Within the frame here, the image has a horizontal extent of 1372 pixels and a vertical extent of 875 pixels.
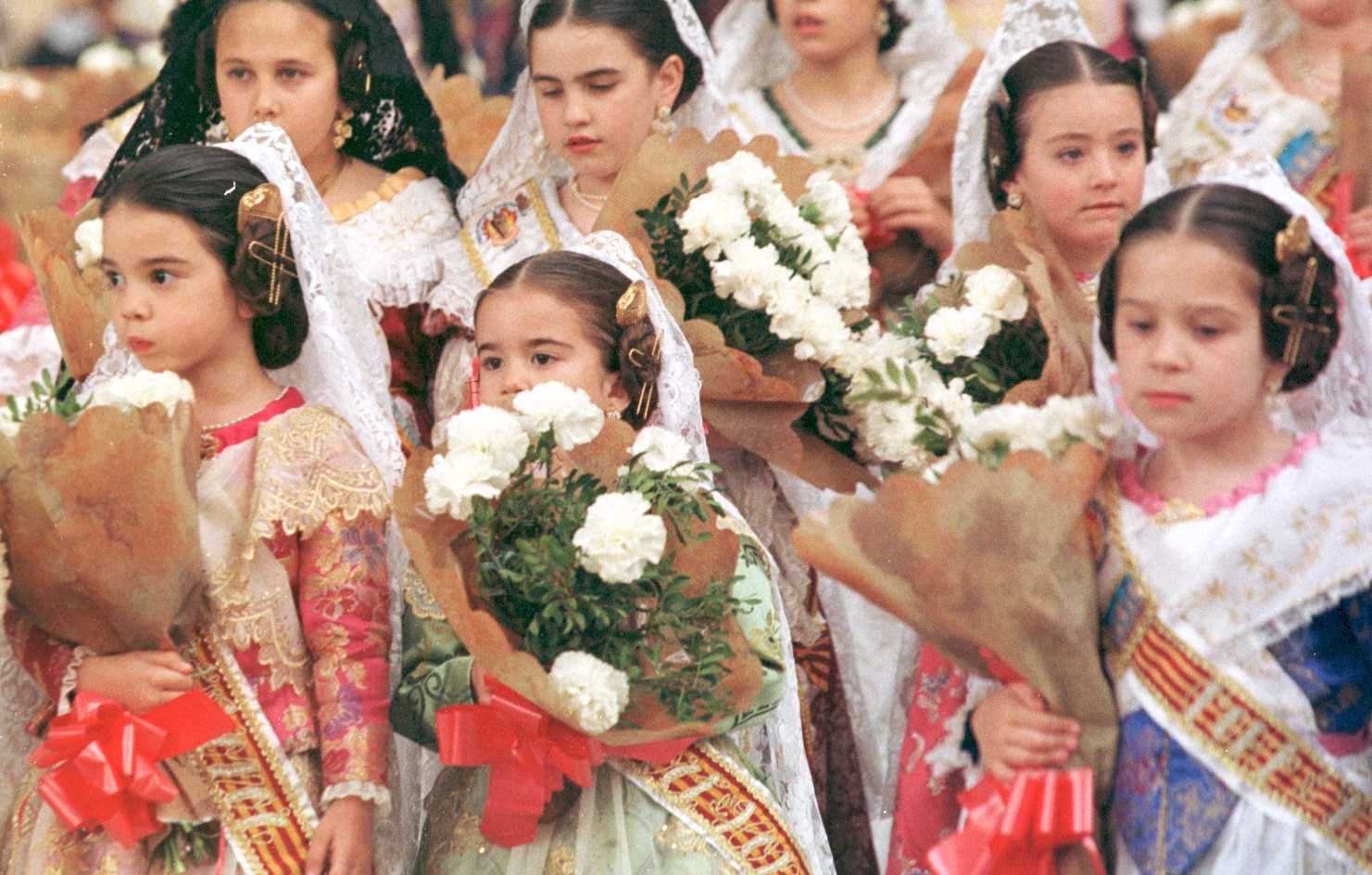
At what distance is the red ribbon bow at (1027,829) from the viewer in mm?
2924

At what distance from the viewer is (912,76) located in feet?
17.6

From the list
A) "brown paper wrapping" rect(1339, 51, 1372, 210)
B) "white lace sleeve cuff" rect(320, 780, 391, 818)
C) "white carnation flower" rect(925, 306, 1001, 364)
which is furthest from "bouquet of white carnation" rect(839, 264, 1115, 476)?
"brown paper wrapping" rect(1339, 51, 1372, 210)

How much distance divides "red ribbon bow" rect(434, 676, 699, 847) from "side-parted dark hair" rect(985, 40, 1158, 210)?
1.60 m

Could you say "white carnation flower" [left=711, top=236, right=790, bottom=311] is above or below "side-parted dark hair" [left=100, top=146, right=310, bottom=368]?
below

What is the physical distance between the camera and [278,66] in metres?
4.63

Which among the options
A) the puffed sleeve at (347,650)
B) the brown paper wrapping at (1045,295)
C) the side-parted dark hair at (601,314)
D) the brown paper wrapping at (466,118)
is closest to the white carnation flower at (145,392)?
the puffed sleeve at (347,650)

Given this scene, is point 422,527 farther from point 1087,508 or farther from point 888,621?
point 888,621

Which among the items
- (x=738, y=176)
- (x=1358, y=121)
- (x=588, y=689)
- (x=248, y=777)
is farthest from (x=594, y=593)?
(x=1358, y=121)

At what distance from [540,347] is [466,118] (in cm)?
213

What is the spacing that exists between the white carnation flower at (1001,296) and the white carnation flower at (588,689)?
103cm

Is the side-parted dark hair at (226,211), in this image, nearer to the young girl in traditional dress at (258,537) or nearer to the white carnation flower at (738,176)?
the young girl in traditional dress at (258,537)

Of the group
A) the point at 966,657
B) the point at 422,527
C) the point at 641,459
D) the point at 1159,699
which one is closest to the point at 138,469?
the point at 422,527

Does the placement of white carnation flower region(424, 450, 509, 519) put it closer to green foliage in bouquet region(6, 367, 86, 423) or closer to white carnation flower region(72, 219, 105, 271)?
green foliage in bouquet region(6, 367, 86, 423)

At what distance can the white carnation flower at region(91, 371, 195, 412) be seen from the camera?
3.32m
